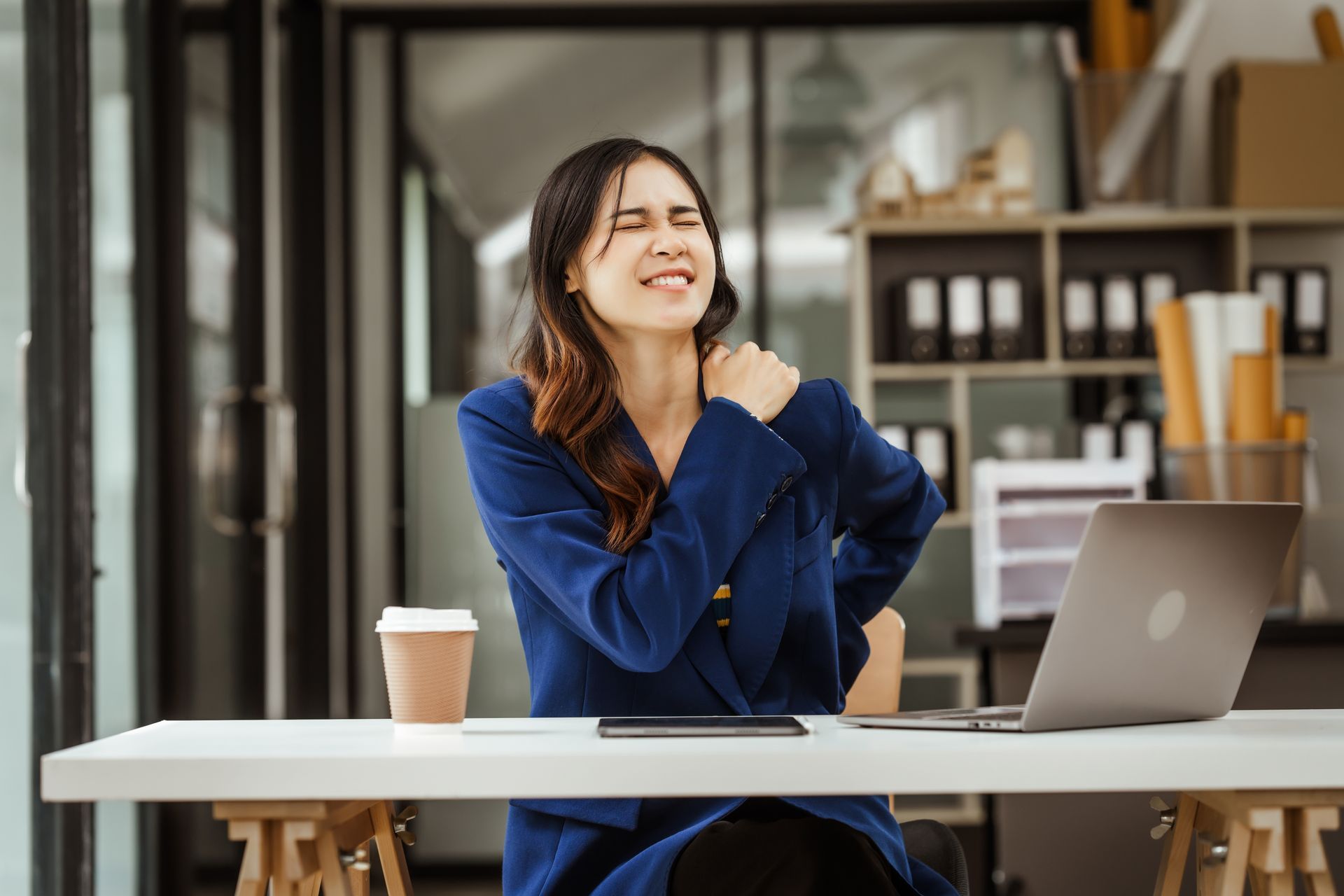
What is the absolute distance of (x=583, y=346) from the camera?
1.64 meters

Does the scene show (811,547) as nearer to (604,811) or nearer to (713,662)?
(713,662)

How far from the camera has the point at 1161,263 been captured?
398 cm

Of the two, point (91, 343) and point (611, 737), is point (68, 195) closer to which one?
point (91, 343)

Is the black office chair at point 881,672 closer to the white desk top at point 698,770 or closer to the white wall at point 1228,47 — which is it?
the white desk top at point 698,770

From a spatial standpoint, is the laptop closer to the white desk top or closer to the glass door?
the white desk top

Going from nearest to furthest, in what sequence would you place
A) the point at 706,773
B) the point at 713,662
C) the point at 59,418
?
the point at 706,773 → the point at 713,662 → the point at 59,418

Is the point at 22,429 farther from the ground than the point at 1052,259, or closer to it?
closer to it

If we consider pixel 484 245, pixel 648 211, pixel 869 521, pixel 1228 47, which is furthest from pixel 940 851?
pixel 1228 47

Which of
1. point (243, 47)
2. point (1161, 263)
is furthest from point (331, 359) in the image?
point (1161, 263)

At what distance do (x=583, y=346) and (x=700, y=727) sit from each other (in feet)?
1.92

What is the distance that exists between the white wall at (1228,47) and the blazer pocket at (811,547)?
9.95 ft

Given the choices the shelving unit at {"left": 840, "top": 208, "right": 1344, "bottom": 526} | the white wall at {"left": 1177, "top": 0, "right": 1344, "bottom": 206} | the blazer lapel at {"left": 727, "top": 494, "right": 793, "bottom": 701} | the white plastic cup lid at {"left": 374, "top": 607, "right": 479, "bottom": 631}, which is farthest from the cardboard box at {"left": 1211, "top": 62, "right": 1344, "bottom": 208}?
the white plastic cup lid at {"left": 374, "top": 607, "right": 479, "bottom": 631}

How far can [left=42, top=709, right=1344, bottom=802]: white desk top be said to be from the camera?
3.42 feet

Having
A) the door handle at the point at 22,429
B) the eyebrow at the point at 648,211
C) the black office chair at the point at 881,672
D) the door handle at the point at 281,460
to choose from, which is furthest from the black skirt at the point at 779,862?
the door handle at the point at 281,460
